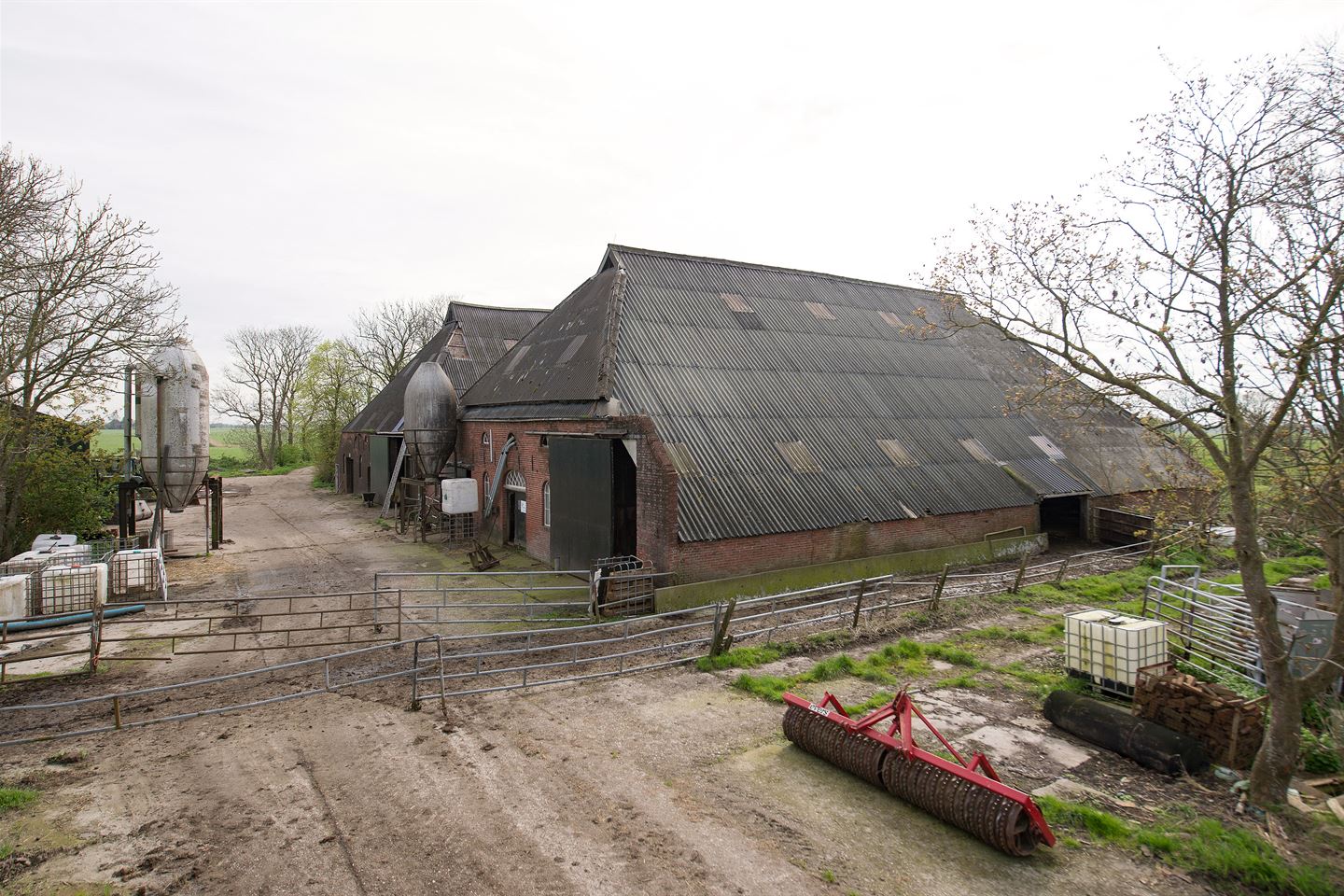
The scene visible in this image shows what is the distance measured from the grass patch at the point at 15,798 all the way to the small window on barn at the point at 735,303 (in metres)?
20.3

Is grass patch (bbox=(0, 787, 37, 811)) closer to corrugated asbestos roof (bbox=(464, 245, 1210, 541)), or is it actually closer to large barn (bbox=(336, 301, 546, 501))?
corrugated asbestos roof (bbox=(464, 245, 1210, 541))

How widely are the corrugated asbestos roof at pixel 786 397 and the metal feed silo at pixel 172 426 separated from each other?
870cm

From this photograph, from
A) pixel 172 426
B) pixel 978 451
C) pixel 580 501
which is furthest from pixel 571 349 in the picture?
pixel 978 451

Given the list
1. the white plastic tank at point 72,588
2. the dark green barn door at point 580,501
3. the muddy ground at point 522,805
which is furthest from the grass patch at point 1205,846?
the white plastic tank at point 72,588

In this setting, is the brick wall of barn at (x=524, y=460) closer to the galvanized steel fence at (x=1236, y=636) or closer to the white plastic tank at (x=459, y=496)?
the white plastic tank at (x=459, y=496)

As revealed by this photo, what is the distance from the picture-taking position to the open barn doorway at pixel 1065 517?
939 inches

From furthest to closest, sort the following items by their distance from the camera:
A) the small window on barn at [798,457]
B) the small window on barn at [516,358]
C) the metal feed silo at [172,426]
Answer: the small window on barn at [516,358]
the metal feed silo at [172,426]
the small window on barn at [798,457]

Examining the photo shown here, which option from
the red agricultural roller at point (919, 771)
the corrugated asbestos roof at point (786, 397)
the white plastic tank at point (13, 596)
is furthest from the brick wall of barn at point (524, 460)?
the white plastic tank at point (13, 596)

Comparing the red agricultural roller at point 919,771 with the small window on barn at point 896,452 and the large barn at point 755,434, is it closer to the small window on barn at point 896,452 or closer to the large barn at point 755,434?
the large barn at point 755,434

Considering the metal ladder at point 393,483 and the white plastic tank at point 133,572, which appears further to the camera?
the metal ladder at point 393,483

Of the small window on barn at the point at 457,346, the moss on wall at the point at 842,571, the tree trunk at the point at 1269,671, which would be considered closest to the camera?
the tree trunk at the point at 1269,671

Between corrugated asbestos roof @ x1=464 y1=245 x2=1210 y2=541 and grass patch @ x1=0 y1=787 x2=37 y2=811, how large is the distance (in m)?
11.0

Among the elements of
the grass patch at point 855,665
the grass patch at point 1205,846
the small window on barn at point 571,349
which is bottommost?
the grass patch at point 1205,846

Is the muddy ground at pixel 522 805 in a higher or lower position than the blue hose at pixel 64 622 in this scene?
lower
